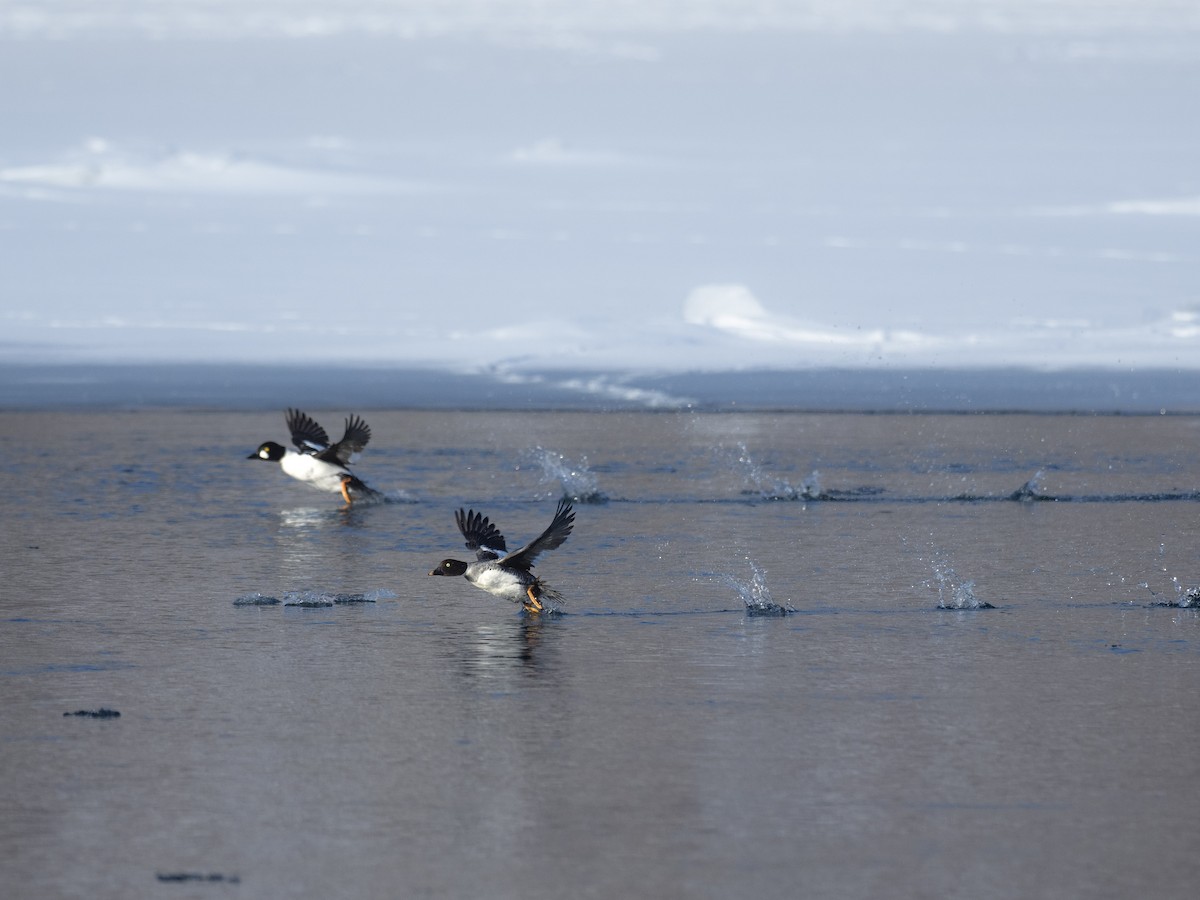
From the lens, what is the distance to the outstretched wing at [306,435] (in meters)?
21.3

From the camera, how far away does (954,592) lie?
13500mm

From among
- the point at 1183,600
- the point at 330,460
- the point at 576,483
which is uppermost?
the point at 330,460

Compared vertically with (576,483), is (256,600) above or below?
below

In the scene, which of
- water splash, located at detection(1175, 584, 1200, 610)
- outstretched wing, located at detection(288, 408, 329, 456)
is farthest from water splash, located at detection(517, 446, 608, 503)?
water splash, located at detection(1175, 584, 1200, 610)

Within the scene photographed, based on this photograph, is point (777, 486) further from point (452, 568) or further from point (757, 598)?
point (452, 568)

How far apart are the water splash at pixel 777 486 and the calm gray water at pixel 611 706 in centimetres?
150

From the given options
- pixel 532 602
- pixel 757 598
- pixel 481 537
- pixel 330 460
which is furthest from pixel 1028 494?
pixel 532 602

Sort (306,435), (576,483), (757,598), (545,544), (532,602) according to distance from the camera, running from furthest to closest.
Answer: (306,435), (576,483), (757,598), (532,602), (545,544)

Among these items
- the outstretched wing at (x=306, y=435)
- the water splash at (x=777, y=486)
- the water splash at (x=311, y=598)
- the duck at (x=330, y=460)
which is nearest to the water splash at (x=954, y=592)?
the water splash at (x=311, y=598)

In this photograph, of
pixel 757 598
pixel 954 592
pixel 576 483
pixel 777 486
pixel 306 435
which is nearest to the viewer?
pixel 757 598

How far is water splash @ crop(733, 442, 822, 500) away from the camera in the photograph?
21844mm

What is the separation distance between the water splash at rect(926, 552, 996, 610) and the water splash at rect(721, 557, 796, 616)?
1132mm

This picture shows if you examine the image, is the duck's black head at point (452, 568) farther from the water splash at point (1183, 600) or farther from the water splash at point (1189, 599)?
the water splash at point (1189, 599)

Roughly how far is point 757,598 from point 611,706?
360cm
